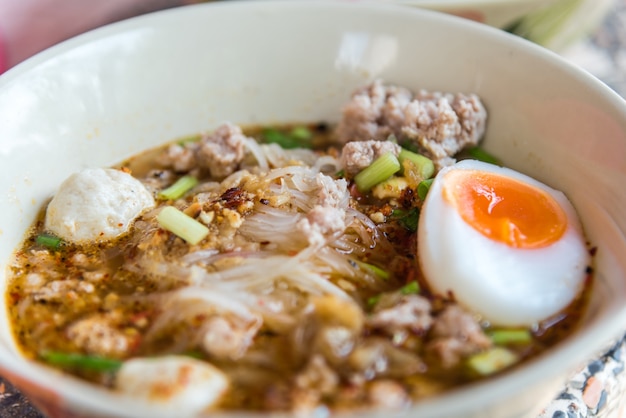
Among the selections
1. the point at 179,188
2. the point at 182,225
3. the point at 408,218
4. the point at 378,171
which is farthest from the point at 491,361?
the point at 179,188

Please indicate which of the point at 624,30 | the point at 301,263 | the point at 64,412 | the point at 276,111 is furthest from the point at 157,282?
the point at 624,30

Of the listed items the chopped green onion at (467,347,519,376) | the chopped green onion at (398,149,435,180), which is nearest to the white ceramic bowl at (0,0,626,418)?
the chopped green onion at (467,347,519,376)

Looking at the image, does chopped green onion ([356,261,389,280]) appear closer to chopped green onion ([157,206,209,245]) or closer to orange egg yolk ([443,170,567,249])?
orange egg yolk ([443,170,567,249])

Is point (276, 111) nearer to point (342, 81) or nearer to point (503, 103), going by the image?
point (342, 81)

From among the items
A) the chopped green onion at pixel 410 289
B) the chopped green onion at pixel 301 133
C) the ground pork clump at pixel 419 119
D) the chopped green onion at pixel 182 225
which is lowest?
the chopped green onion at pixel 301 133

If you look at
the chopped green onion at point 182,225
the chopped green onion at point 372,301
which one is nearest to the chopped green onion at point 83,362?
the chopped green onion at point 182,225

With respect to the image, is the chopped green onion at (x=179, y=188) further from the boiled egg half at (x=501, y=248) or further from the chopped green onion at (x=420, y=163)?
the boiled egg half at (x=501, y=248)
